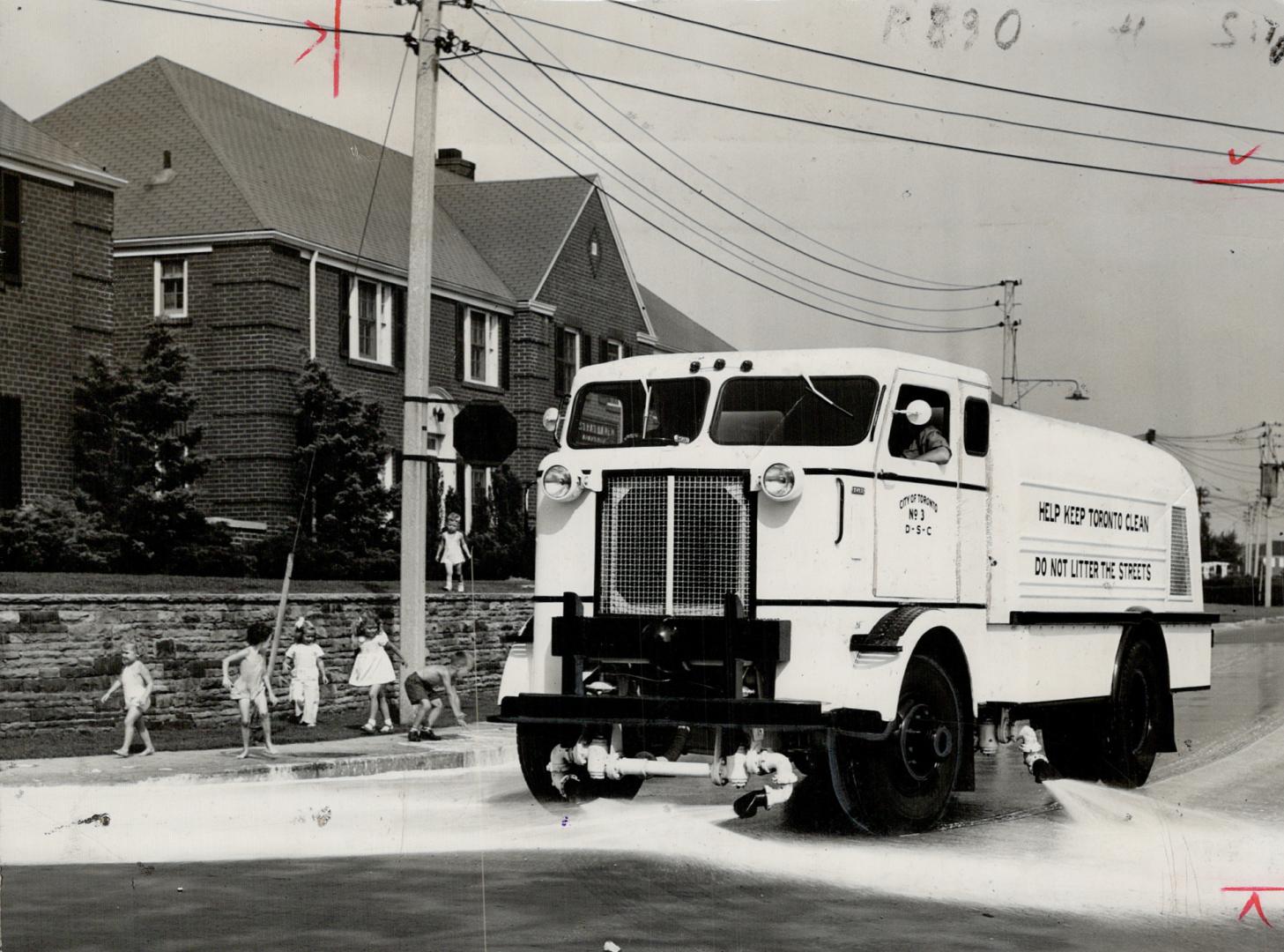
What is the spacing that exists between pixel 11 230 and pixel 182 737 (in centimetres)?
950

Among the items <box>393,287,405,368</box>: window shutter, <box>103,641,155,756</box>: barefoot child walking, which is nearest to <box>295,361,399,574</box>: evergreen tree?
<box>393,287,405,368</box>: window shutter

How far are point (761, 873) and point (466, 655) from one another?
51.7 feet

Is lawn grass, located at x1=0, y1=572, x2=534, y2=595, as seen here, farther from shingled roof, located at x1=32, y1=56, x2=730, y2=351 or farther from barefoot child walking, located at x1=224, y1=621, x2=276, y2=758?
shingled roof, located at x1=32, y1=56, x2=730, y2=351

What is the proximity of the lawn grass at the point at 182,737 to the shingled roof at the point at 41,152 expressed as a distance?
924 centimetres

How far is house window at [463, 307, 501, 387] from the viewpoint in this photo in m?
29.9

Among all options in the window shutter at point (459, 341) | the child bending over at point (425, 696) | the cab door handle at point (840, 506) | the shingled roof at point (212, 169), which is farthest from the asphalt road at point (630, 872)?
the window shutter at point (459, 341)

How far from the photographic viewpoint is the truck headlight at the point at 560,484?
35.8 feet

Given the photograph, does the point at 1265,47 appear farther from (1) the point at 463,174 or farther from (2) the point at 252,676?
(1) the point at 463,174

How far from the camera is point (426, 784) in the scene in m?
14.7

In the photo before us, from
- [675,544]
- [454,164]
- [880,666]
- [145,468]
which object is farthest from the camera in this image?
[145,468]

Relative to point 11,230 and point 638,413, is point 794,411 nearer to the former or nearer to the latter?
point 638,413

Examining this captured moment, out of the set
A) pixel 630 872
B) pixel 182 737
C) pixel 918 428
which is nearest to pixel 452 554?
pixel 182 737

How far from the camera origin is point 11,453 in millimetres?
23281

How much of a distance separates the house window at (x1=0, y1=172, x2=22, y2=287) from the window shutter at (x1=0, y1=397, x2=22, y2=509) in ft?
5.70
